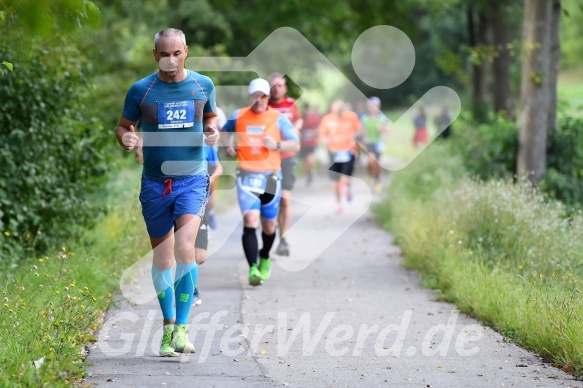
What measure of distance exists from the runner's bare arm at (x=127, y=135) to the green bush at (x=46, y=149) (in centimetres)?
254

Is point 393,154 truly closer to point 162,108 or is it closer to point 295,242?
point 295,242

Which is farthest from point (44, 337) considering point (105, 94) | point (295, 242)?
point (105, 94)

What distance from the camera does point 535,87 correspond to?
1384 centimetres

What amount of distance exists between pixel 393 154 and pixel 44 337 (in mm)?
36264

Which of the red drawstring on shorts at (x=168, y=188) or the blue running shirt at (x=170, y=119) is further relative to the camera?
the red drawstring on shorts at (x=168, y=188)

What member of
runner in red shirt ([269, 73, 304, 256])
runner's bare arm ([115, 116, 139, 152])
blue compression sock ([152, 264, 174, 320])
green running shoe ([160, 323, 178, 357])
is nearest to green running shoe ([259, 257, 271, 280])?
runner in red shirt ([269, 73, 304, 256])

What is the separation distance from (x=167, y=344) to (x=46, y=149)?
3.91 m

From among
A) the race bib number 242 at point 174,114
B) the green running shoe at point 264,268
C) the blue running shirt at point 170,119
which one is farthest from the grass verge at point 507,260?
the race bib number 242 at point 174,114

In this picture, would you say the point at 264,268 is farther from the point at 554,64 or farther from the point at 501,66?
the point at 501,66

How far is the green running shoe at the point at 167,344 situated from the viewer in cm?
682

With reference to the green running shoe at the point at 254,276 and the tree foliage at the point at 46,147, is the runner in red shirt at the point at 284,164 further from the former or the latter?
the green running shoe at the point at 254,276

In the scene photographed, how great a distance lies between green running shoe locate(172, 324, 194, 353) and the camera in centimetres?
687

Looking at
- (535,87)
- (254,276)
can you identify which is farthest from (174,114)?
(535,87)

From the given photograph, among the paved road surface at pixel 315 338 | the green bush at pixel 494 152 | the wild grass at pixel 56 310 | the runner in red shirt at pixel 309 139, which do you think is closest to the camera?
the wild grass at pixel 56 310
